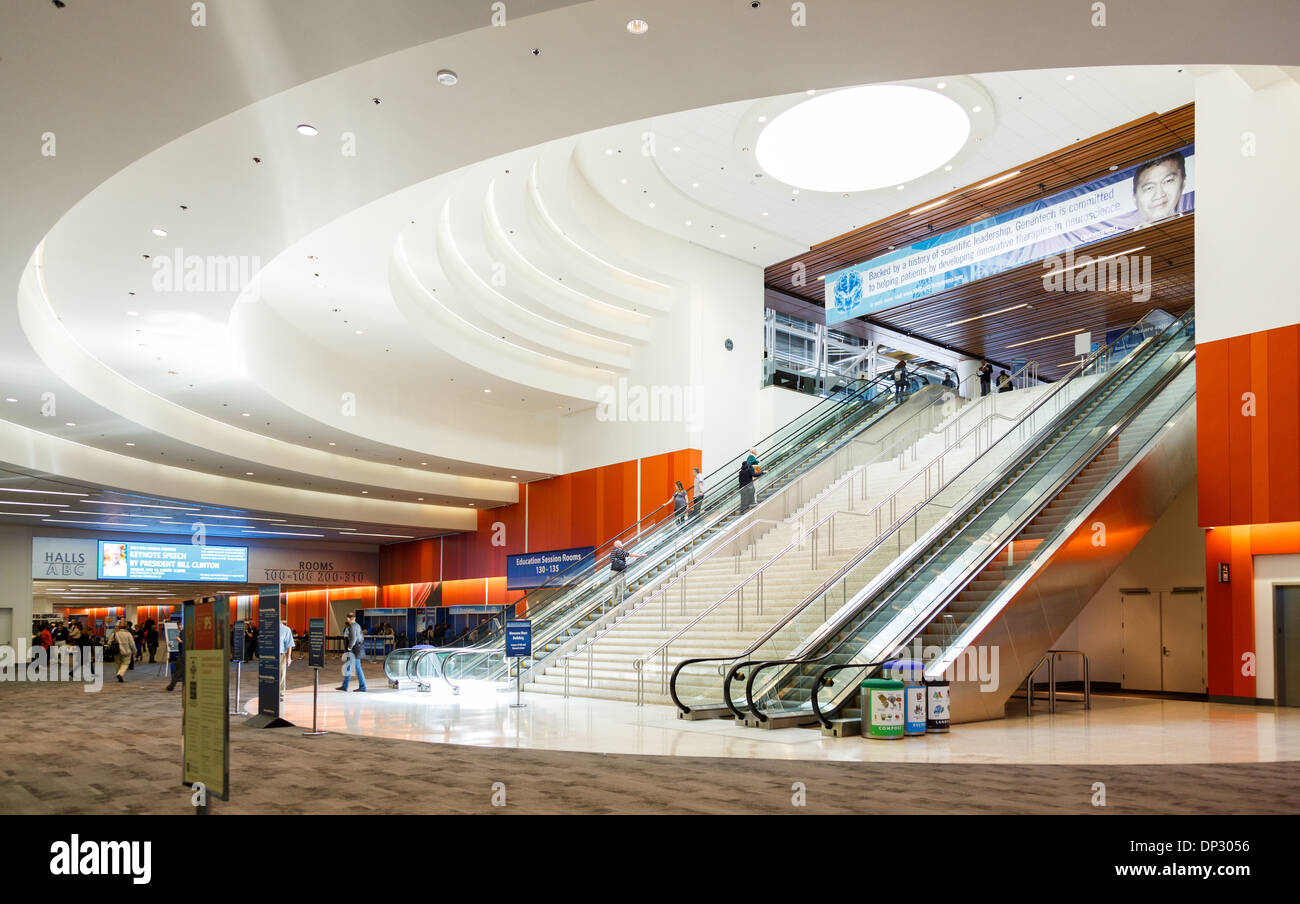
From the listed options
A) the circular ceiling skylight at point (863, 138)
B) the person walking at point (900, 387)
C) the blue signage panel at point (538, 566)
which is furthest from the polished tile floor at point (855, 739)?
the blue signage panel at point (538, 566)

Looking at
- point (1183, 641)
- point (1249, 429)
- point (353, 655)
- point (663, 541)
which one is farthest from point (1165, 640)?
point (353, 655)

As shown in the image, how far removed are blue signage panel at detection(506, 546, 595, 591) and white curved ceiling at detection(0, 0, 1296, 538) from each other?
8.09ft

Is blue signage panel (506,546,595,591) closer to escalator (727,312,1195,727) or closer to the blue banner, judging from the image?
the blue banner

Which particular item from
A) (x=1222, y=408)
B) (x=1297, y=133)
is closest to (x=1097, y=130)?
(x=1297, y=133)

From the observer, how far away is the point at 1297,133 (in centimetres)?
1265

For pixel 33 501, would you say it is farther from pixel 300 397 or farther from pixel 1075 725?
pixel 1075 725

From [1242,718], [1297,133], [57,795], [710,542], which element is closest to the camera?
[57,795]

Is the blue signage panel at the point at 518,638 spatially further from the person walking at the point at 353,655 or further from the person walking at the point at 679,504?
the person walking at the point at 679,504

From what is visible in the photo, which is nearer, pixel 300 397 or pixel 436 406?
pixel 300 397

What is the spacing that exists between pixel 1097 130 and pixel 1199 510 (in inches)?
302

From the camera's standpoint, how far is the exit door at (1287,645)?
12.4 metres

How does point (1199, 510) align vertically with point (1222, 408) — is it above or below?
below

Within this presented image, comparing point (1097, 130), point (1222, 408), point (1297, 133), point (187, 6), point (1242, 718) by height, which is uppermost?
point (1097, 130)
